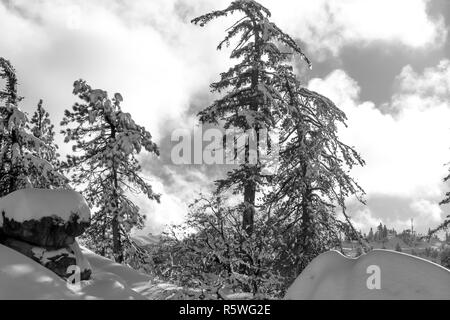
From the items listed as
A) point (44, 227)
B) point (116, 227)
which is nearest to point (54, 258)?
point (44, 227)

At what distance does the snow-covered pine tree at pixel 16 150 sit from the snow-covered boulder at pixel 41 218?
4.55 meters

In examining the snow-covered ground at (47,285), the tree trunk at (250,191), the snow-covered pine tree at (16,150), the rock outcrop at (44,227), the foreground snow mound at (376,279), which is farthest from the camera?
the snow-covered pine tree at (16,150)

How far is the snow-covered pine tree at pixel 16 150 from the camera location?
19.2 meters

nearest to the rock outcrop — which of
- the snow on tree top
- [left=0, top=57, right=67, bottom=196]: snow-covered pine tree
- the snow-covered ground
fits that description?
the snow on tree top

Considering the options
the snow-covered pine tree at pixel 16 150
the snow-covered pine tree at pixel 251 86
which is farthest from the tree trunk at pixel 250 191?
the snow-covered pine tree at pixel 16 150

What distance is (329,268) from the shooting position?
8.43 m

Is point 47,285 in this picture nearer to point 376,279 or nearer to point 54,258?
point 54,258

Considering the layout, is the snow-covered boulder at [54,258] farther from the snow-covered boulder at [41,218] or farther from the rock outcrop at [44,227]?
the snow-covered boulder at [41,218]

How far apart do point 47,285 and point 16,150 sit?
960 cm

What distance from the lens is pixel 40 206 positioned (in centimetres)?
1467

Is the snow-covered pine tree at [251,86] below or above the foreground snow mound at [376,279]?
above
